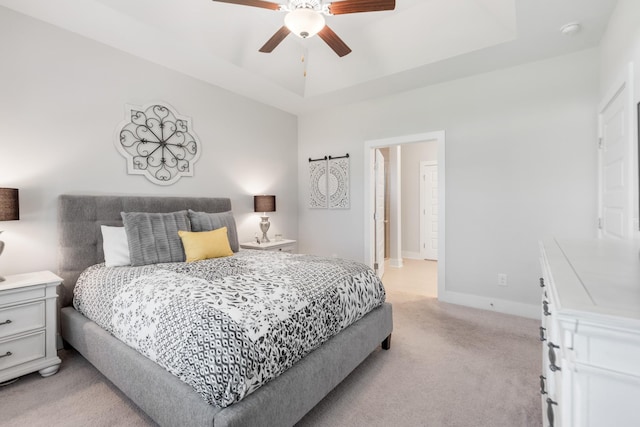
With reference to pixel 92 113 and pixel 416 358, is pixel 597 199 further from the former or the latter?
pixel 92 113

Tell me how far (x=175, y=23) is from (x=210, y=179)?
1.66m

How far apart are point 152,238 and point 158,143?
3.90 ft

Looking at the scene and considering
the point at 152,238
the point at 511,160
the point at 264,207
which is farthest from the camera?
the point at 264,207

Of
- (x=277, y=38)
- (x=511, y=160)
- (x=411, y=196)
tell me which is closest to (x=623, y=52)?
(x=511, y=160)

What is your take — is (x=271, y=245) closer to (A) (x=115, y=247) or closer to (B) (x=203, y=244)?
(B) (x=203, y=244)

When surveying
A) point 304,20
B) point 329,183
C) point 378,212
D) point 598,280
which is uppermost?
point 304,20

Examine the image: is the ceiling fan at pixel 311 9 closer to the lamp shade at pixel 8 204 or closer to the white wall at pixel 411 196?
the lamp shade at pixel 8 204

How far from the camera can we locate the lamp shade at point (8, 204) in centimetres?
203

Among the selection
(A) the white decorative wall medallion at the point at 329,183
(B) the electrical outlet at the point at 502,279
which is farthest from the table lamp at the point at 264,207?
(B) the electrical outlet at the point at 502,279

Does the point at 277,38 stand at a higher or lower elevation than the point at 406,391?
higher

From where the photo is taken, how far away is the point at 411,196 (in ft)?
21.7

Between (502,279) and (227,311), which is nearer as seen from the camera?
(227,311)

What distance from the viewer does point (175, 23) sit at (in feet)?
8.59

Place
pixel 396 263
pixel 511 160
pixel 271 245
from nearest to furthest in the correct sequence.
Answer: pixel 511 160
pixel 271 245
pixel 396 263
